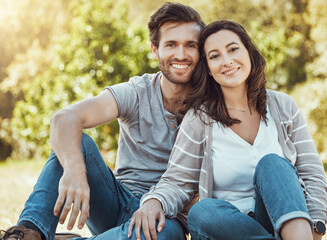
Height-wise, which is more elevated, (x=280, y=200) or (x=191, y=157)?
(x=191, y=157)

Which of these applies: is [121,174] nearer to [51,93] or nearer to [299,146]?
[299,146]

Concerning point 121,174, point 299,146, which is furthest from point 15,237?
point 299,146

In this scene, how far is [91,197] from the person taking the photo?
2463 mm

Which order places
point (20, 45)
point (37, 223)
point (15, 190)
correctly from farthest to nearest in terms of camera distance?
point (20, 45)
point (15, 190)
point (37, 223)

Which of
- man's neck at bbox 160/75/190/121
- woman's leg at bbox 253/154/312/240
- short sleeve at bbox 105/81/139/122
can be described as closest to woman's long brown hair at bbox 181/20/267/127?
man's neck at bbox 160/75/190/121

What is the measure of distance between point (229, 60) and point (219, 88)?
0.24 meters

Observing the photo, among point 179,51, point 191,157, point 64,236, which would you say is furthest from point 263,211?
point 64,236

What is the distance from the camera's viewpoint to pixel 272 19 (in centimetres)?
1357

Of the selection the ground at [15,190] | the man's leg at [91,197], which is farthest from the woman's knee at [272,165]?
the ground at [15,190]

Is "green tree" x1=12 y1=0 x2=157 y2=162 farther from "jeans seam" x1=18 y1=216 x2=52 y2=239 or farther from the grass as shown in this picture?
"jeans seam" x1=18 y1=216 x2=52 y2=239

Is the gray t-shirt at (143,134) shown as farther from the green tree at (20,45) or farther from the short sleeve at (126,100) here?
the green tree at (20,45)

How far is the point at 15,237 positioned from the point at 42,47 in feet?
37.3

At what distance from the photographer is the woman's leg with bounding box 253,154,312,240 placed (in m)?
1.84

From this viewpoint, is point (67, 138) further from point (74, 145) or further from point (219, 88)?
point (219, 88)
